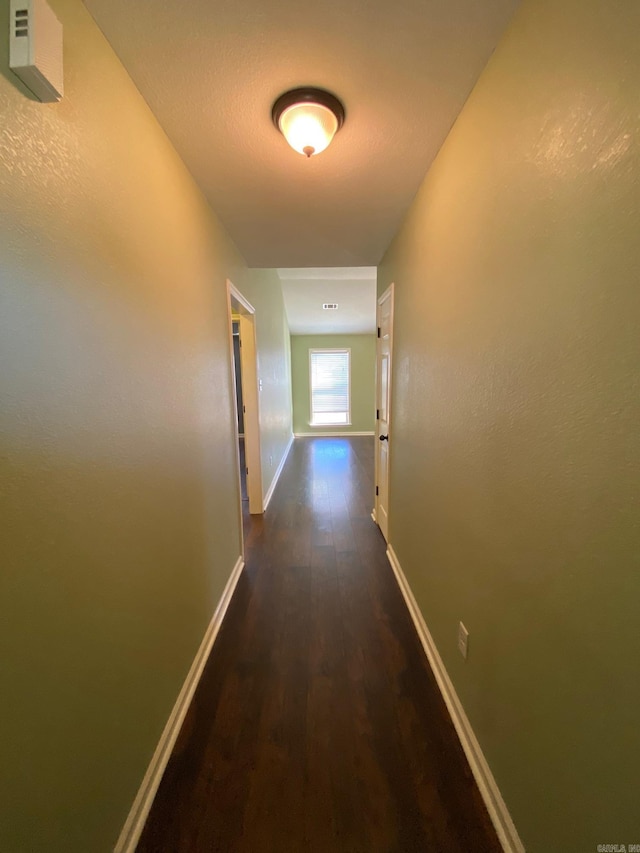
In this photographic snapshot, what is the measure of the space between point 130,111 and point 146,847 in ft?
7.67

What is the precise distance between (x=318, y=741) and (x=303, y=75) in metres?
2.43

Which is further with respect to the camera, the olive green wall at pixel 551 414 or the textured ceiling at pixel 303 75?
the textured ceiling at pixel 303 75

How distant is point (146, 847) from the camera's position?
3.16 feet

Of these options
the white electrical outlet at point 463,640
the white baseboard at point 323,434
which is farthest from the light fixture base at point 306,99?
the white baseboard at point 323,434

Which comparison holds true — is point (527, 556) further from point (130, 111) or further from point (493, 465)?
point (130, 111)

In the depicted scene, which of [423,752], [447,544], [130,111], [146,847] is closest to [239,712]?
[146,847]

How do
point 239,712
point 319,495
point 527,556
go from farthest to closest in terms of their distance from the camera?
point 319,495 < point 239,712 < point 527,556

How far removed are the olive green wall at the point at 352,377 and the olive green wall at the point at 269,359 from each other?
2.05 metres

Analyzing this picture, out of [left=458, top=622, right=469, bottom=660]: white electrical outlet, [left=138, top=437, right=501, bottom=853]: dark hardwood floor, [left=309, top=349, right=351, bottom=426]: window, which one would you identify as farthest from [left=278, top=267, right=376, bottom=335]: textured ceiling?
[left=458, top=622, right=469, bottom=660]: white electrical outlet

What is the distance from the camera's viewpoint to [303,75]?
3.33 feet

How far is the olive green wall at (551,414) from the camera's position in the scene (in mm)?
585

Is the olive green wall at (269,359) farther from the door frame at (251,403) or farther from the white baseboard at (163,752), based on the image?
the white baseboard at (163,752)

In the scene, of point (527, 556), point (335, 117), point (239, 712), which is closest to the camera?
point (527, 556)

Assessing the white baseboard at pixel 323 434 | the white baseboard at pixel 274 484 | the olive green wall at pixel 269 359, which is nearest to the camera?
the olive green wall at pixel 269 359
